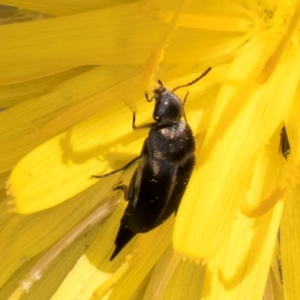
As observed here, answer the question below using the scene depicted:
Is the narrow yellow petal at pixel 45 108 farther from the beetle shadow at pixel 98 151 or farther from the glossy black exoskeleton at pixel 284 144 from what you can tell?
the glossy black exoskeleton at pixel 284 144

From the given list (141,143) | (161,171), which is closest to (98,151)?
(141,143)

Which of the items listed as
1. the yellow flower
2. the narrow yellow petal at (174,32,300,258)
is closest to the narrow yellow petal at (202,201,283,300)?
the yellow flower

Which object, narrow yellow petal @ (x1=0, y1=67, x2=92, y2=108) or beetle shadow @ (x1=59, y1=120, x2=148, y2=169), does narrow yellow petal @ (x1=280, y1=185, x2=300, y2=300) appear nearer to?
beetle shadow @ (x1=59, y1=120, x2=148, y2=169)

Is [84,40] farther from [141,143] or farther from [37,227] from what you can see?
[37,227]

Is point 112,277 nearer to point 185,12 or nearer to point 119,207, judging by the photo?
point 119,207

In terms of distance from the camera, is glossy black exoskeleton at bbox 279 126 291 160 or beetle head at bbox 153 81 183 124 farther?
glossy black exoskeleton at bbox 279 126 291 160

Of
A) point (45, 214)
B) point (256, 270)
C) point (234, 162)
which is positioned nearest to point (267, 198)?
point (234, 162)
